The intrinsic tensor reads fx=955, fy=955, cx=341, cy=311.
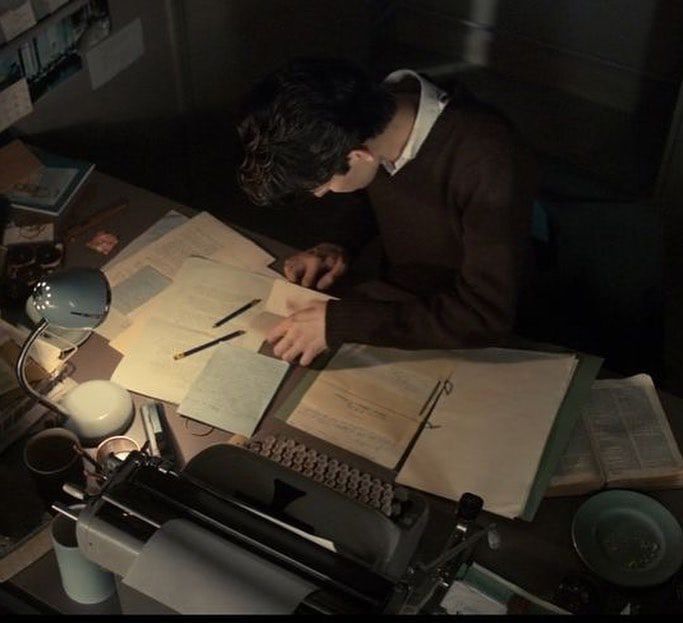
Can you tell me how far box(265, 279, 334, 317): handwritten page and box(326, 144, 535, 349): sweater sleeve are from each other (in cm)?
11

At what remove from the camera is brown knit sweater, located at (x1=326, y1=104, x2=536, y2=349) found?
1.64 metres

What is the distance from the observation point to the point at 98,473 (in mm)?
1464

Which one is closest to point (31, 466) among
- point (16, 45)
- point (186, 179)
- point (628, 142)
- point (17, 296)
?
point (17, 296)

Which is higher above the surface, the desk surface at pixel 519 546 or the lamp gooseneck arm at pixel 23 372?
the lamp gooseneck arm at pixel 23 372

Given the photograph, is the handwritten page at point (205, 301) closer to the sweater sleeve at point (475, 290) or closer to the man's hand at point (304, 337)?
the man's hand at point (304, 337)

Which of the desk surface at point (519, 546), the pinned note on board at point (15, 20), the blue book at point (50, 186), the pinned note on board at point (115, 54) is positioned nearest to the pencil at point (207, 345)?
the desk surface at point (519, 546)

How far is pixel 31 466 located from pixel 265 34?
1799mm

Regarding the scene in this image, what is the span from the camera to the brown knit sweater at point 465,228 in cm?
164

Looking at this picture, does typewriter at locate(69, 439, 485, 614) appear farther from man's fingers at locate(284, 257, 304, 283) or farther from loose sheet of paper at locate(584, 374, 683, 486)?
man's fingers at locate(284, 257, 304, 283)

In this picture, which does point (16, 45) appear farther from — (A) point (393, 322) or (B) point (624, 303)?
(B) point (624, 303)

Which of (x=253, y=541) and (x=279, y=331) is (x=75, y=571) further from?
(x=279, y=331)

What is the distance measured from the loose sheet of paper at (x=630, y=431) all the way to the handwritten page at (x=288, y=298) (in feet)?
1.75

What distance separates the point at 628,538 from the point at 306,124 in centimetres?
82

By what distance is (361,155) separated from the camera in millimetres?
1628
